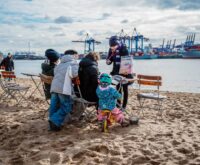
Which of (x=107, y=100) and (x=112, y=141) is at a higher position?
(x=107, y=100)

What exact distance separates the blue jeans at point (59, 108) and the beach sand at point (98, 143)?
190mm

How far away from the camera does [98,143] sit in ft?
14.0

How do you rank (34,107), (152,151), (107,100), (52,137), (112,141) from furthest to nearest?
(34,107)
(107,100)
(52,137)
(112,141)
(152,151)

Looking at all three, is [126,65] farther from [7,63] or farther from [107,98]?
[7,63]

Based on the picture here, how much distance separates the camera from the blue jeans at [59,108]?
16.7ft

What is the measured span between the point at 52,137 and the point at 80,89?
1.20 meters

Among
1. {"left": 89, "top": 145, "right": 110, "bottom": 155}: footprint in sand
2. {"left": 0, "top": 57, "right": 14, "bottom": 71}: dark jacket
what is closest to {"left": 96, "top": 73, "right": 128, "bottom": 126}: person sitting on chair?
{"left": 89, "top": 145, "right": 110, "bottom": 155}: footprint in sand

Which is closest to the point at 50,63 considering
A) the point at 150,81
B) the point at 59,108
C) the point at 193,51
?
the point at 59,108

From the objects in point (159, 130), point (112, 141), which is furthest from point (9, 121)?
point (159, 130)

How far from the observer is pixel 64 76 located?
5.20 metres

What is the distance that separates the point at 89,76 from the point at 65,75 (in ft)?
1.49

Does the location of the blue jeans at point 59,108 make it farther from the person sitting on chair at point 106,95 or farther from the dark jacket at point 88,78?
the person sitting on chair at point 106,95

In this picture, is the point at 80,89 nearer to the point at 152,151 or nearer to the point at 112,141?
the point at 112,141

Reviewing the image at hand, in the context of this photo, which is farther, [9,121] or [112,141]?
[9,121]
